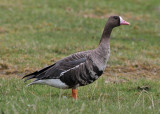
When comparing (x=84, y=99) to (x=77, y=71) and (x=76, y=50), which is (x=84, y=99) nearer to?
(x=77, y=71)

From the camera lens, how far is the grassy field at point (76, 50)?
7.36 meters

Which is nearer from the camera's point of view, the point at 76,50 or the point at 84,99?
the point at 84,99

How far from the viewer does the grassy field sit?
7.36m

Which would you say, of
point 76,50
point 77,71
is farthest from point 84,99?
point 76,50

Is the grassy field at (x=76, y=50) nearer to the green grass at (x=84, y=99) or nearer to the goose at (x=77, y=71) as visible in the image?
the green grass at (x=84, y=99)

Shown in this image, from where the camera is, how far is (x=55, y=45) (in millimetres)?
15500

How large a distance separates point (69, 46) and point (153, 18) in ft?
33.4

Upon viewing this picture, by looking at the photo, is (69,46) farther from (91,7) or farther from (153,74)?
(91,7)

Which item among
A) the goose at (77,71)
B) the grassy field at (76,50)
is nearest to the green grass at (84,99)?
the grassy field at (76,50)

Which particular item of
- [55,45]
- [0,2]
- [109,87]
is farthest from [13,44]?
[0,2]

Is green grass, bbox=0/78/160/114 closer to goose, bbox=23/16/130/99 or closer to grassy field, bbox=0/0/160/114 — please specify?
grassy field, bbox=0/0/160/114

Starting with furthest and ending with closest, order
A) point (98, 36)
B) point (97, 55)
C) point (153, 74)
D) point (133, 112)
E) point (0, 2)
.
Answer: point (0, 2), point (98, 36), point (153, 74), point (97, 55), point (133, 112)

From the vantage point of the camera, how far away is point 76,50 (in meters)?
15.1

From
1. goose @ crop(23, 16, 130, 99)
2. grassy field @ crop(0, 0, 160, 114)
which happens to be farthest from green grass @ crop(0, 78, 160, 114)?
goose @ crop(23, 16, 130, 99)
